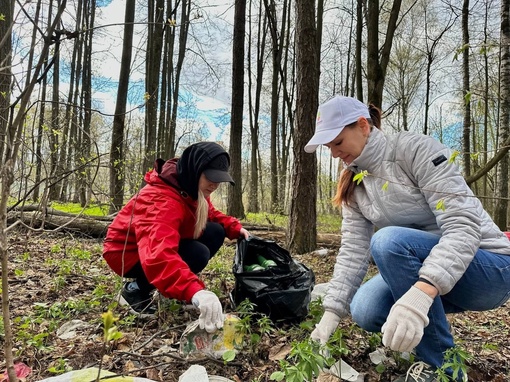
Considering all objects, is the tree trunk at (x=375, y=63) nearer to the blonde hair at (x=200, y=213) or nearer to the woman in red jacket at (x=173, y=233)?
the woman in red jacket at (x=173, y=233)

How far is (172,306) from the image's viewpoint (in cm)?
235

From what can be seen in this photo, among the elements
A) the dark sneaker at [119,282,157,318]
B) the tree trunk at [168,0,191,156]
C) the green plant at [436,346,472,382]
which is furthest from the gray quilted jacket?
the tree trunk at [168,0,191,156]

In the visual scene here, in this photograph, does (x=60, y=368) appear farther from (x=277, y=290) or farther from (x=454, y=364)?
(x=454, y=364)

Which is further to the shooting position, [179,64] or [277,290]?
[179,64]

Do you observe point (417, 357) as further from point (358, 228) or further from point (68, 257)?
point (68, 257)

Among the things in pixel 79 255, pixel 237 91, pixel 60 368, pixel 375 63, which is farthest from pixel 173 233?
pixel 237 91

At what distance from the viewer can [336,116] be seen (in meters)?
1.87

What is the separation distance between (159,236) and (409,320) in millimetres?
1254

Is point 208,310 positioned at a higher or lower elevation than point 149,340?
higher

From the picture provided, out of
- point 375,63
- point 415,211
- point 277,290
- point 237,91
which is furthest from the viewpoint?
point 237,91

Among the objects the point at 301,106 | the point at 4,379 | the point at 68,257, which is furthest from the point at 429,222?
the point at 68,257

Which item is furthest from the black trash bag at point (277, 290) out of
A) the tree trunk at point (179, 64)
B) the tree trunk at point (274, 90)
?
the tree trunk at point (179, 64)

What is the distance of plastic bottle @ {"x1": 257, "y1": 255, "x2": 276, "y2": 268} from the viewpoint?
249 cm

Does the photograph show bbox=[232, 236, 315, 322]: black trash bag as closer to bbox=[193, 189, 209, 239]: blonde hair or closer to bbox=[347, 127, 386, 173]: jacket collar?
bbox=[193, 189, 209, 239]: blonde hair
